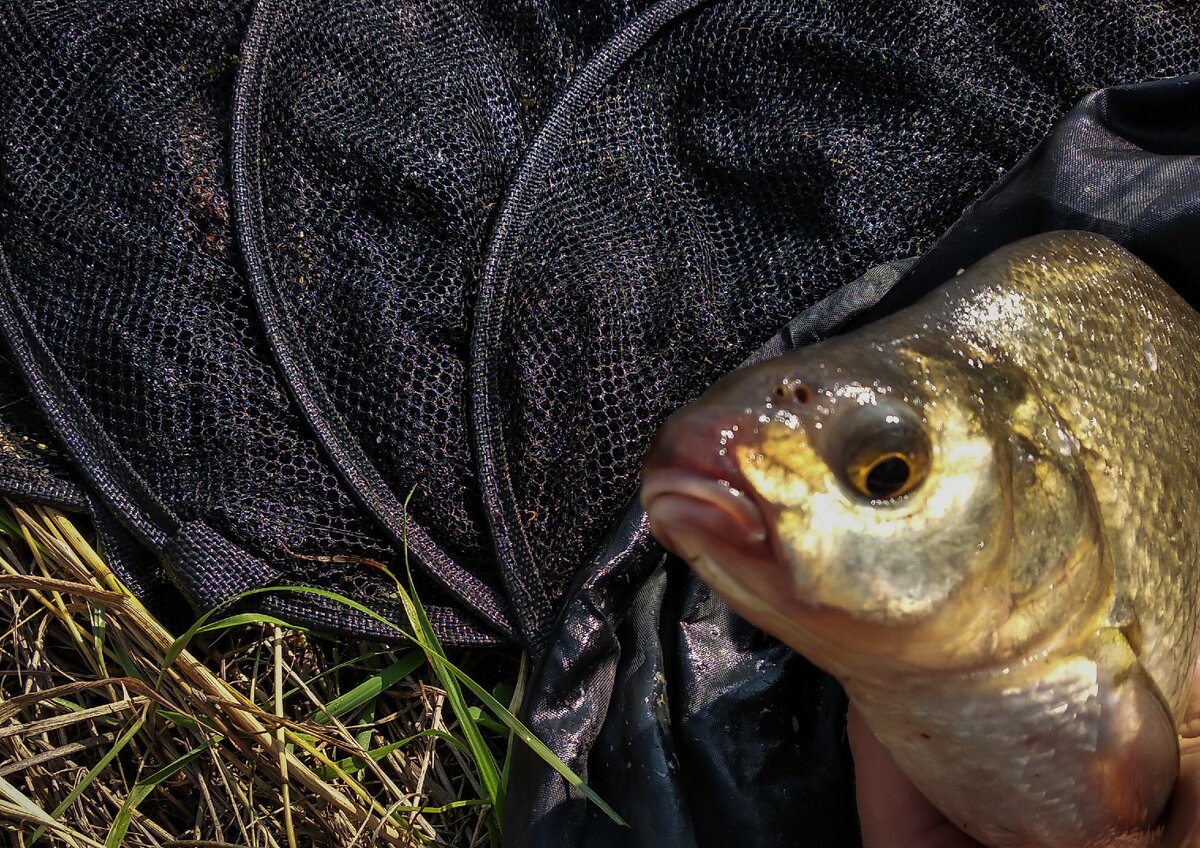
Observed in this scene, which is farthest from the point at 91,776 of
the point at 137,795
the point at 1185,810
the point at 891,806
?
the point at 1185,810

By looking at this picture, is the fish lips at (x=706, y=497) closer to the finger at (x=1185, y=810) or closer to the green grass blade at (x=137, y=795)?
the finger at (x=1185, y=810)

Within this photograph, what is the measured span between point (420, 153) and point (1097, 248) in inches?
51.9

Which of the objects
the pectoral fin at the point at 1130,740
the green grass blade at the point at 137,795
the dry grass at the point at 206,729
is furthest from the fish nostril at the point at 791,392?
the green grass blade at the point at 137,795

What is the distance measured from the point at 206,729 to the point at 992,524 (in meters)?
1.61

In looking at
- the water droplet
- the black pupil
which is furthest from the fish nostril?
the water droplet

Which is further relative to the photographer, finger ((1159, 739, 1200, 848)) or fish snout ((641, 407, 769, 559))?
finger ((1159, 739, 1200, 848))

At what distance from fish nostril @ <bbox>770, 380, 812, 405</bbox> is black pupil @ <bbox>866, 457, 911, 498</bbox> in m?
0.10

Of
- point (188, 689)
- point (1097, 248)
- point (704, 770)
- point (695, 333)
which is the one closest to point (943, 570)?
point (1097, 248)

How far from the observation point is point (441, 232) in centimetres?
201

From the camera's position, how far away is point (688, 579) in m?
1.88

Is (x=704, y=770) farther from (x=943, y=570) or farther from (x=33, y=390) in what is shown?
(x=33, y=390)

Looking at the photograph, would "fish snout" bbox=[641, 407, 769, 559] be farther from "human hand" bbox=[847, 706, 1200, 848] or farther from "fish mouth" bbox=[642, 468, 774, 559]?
"human hand" bbox=[847, 706, 1200, 848]

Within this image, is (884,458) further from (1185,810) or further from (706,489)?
(1185,810)

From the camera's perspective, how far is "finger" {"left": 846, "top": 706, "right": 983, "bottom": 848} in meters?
1.47
